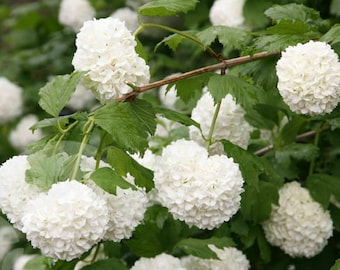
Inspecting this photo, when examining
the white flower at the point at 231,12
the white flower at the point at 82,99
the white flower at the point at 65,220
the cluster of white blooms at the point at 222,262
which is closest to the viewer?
the white flower at the point at 65,220

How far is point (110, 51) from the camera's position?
1.81 meters

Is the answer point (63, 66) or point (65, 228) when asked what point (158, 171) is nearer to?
point (65, 228)

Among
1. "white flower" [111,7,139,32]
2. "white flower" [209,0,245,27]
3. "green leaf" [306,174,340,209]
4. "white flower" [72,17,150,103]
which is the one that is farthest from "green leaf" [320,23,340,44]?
"white flower" [111,7,139,32]

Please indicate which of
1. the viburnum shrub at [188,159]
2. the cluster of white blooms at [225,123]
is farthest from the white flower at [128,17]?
the cluster of white blooms at [225,123]

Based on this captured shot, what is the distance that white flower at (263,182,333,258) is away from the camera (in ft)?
7.80

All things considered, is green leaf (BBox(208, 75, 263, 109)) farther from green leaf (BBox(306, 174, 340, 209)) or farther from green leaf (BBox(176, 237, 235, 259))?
green leaf (BBox(306, 174, 340, 209))

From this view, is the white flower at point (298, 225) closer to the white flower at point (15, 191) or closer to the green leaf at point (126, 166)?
the green leaf at point (126, 166)

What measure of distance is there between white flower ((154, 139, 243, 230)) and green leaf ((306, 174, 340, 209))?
0.67 m

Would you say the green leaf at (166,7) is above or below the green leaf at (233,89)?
above

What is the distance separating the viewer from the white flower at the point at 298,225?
2.38m

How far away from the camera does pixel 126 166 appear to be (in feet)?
5.91

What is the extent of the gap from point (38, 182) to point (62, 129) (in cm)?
22

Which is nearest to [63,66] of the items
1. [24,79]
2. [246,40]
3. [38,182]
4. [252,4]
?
[24,79]

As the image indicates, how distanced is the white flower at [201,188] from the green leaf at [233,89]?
0.62 ft
